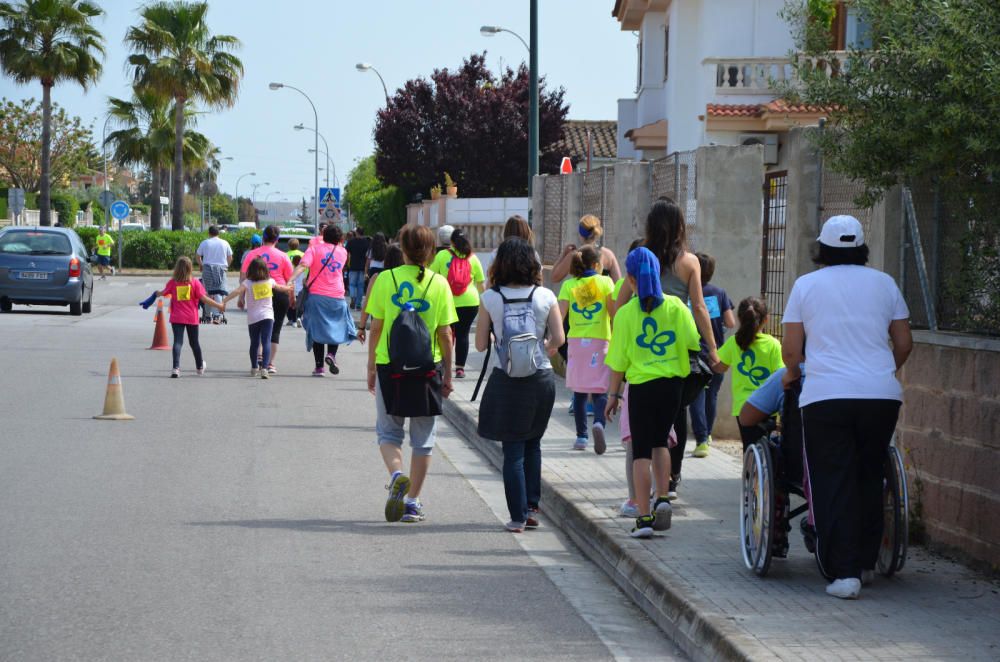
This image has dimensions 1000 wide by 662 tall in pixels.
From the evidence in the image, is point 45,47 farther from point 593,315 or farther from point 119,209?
point 593,315

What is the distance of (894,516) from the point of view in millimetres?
6664

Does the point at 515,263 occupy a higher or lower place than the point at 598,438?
higher

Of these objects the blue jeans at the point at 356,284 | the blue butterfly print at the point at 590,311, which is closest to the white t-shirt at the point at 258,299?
the blue butterfly print at the point at 590,311

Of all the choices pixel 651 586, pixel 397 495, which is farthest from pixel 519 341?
pixel 651 586

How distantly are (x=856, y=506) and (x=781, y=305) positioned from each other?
16.9 ft

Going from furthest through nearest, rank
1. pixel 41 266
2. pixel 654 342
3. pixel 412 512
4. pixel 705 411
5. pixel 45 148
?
pixel 45 148, pixel 41 266, pixel 705 411, pixel 412 512, pixel 654 342

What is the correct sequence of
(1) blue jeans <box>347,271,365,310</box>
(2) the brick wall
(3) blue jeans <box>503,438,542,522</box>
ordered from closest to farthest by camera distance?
(2) the brick wall
(3) blue jeans <box>503,438,542,522</box>
(1) blue jeans <box>347,271,365,310</box>

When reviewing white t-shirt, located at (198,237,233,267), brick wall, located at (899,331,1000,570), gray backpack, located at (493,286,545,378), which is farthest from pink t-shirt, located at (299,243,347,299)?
brick wall, located at (899,331,1000,570)

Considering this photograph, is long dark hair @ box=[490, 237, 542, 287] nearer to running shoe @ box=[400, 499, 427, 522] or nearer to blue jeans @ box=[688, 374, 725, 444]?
running shoe @ box=[400, 499, 427, 522]

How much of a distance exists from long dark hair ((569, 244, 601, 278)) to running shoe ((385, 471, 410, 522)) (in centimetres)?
355

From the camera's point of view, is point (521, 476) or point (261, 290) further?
point (261, 290)

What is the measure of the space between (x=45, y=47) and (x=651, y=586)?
52.1 metres

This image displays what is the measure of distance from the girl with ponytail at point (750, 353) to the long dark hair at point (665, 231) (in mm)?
573

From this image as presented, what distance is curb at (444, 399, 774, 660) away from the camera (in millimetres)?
5727
